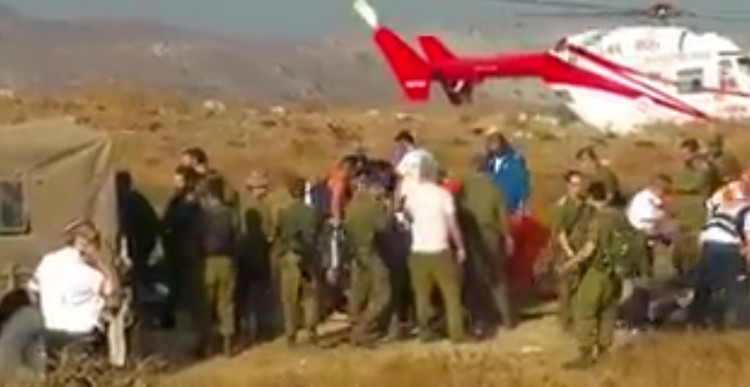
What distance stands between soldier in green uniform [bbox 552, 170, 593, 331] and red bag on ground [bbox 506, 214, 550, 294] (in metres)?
0.93

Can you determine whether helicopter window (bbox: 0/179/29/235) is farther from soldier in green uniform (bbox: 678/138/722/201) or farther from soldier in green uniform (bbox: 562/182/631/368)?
soldier in green uniform (bbox: 678/138/722/201)

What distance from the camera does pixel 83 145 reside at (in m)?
17.7

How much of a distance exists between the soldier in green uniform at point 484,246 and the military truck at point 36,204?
9.84 ft

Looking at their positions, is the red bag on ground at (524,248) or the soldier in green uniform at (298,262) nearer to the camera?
the soldier in green uniform at (298,262)

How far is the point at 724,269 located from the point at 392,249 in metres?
2.70

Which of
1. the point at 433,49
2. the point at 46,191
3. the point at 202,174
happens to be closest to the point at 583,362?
the point at 202,174

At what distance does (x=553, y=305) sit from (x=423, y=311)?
2.24 m

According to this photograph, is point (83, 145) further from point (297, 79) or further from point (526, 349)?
point (297, 79)

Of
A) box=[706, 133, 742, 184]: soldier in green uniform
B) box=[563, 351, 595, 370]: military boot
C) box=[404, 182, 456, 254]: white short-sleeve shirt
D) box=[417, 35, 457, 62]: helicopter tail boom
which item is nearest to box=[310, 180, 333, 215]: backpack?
box=[404, 182, 456, 254]: white short-sleeve shirt

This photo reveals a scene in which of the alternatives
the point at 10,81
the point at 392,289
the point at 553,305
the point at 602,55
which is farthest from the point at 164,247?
the point at 10,81

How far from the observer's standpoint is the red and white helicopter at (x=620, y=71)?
166 feet

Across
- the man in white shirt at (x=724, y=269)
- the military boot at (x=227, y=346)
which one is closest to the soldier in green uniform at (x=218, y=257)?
the military boot at (x=227, y=346)

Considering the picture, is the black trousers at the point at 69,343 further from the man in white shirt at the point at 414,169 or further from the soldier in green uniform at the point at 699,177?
the soldier in green uniform at the point at 699,177

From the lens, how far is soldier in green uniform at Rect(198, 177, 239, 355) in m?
18.2
